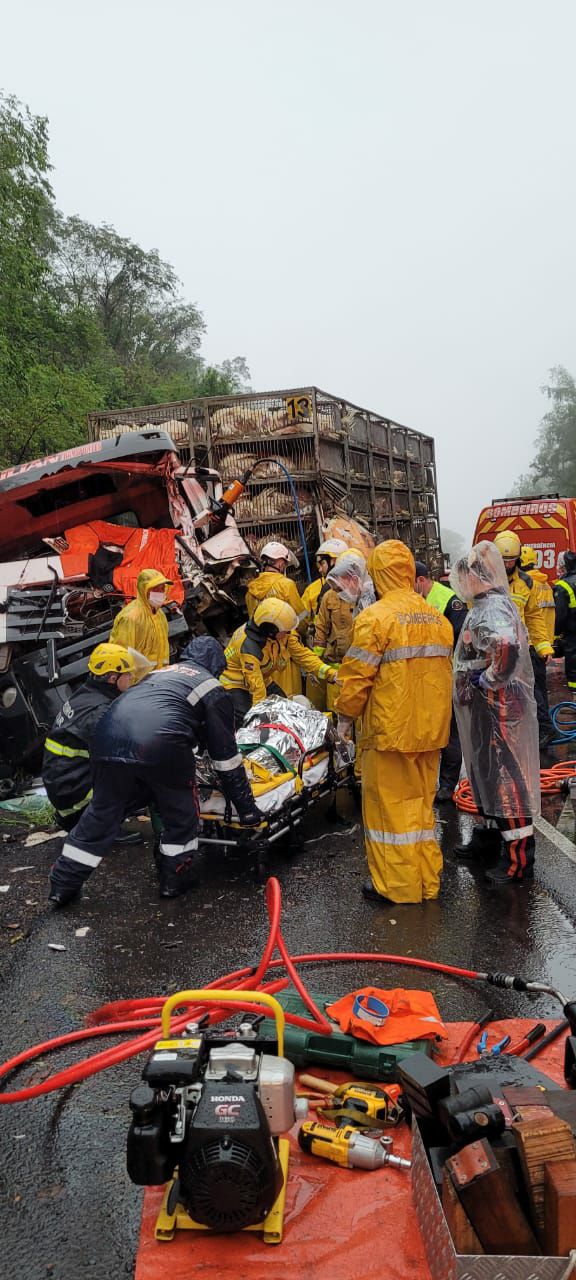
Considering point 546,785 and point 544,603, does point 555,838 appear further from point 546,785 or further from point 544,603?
point 544,603

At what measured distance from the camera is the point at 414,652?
3.89 m

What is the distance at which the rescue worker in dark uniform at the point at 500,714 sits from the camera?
163 inches

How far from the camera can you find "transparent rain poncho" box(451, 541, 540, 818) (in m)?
4.12

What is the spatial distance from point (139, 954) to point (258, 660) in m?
2.42

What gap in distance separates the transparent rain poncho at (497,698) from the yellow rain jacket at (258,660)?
159cm

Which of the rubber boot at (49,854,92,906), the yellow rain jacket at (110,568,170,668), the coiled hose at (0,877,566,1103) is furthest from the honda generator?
the yellow rain jacket at (110,568,170,668)

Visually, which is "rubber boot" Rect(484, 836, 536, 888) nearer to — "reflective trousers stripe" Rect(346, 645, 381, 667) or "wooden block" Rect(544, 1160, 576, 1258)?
"reflective trousers stripe" Rect(346, 645, 381, 667)

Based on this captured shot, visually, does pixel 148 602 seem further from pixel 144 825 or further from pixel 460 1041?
pixel 460 1041

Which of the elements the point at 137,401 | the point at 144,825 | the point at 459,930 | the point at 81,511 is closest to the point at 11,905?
the point at 144,825

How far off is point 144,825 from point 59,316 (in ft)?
42.9

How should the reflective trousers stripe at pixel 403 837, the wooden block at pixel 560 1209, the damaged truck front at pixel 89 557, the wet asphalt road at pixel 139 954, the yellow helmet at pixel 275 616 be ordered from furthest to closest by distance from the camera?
1. the damaged truck front at pixel 89 557
2. the yellow helmet at pixel 275 616
3. the reflective trousers stripe at pixel 403 837
4. the wet asphalt road at pixel 139 954
5. the wooden block at pixel 560 1209

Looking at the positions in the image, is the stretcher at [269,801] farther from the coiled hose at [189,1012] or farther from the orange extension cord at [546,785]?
the orange extension cord at [546,785]

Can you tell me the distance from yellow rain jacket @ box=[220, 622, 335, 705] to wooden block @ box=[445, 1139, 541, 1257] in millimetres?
4067

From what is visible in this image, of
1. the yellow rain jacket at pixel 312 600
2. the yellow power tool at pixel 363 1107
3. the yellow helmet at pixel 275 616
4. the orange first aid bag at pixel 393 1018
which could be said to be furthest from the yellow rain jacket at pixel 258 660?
the yellow power tool at pixel 363 1107
